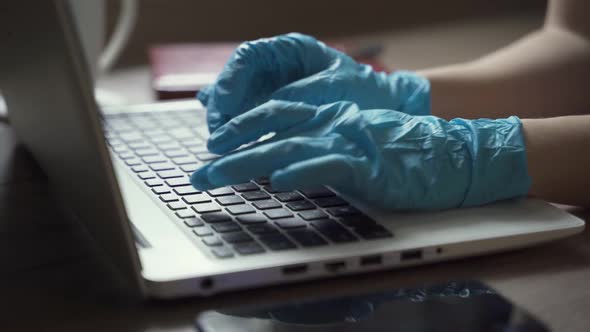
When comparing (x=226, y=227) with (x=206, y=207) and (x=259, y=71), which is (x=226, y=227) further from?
(x=259, y=71)

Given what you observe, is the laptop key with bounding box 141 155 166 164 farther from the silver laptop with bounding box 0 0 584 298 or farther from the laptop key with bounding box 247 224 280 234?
the laptop key with bounding box 247 224 280 234

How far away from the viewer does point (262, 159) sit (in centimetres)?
65

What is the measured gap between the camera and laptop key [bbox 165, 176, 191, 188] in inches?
29.3

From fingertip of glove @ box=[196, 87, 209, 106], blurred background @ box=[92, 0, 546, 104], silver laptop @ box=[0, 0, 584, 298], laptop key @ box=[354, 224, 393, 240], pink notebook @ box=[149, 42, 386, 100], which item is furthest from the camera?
blurred background @ box=[92, 0, 546, 104]

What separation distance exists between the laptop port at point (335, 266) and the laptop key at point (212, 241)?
9 cm

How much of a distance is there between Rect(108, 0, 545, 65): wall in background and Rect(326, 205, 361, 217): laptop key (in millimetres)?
1006

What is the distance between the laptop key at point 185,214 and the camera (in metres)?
0.66

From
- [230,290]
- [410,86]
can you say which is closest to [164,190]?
[230,290]

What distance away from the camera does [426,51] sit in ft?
5.16

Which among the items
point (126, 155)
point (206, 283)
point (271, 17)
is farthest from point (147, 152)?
point (271, 17)

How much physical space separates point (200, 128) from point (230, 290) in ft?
1.37

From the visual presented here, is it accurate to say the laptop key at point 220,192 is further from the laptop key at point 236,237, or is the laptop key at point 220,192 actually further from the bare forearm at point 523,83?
the bare forearm at point 523,83

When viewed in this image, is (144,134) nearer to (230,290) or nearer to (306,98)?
(306,98)

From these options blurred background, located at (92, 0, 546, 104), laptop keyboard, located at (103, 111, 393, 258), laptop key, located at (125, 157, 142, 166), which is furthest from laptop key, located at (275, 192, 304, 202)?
blurred background, located at (92, 0, 546, 104)
